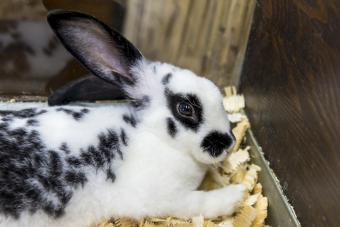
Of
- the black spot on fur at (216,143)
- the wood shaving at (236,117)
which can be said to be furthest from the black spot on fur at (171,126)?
the wood shaving at (236,117)

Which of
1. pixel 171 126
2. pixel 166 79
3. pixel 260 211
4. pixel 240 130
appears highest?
pixel 166 79

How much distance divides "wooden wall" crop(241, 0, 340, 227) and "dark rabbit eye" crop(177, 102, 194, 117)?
15.1 inches

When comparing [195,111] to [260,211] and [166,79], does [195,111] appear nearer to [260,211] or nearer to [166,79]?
[166,79]

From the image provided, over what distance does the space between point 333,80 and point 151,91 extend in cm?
62

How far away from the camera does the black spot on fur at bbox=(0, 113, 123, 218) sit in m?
1.58

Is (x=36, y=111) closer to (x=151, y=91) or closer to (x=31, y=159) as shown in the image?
(x=31, y=159)

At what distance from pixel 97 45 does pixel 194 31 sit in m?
0.65

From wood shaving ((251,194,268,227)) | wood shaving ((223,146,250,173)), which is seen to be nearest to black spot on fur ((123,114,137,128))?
wood shaving ((223,146,250,173))

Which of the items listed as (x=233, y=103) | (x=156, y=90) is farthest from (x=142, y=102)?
(x=233, y=103)

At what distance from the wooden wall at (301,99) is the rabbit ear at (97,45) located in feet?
1.81

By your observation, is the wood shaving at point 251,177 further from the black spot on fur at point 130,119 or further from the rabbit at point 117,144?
the black spot on fur at point 130,119

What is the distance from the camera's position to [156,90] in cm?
181

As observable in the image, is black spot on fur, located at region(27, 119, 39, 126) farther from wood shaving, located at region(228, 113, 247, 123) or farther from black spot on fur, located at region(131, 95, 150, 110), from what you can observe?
wood shaving, located at region(228, 113, 247, 123)

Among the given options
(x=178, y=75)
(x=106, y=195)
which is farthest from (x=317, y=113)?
(x=106, y=195)
